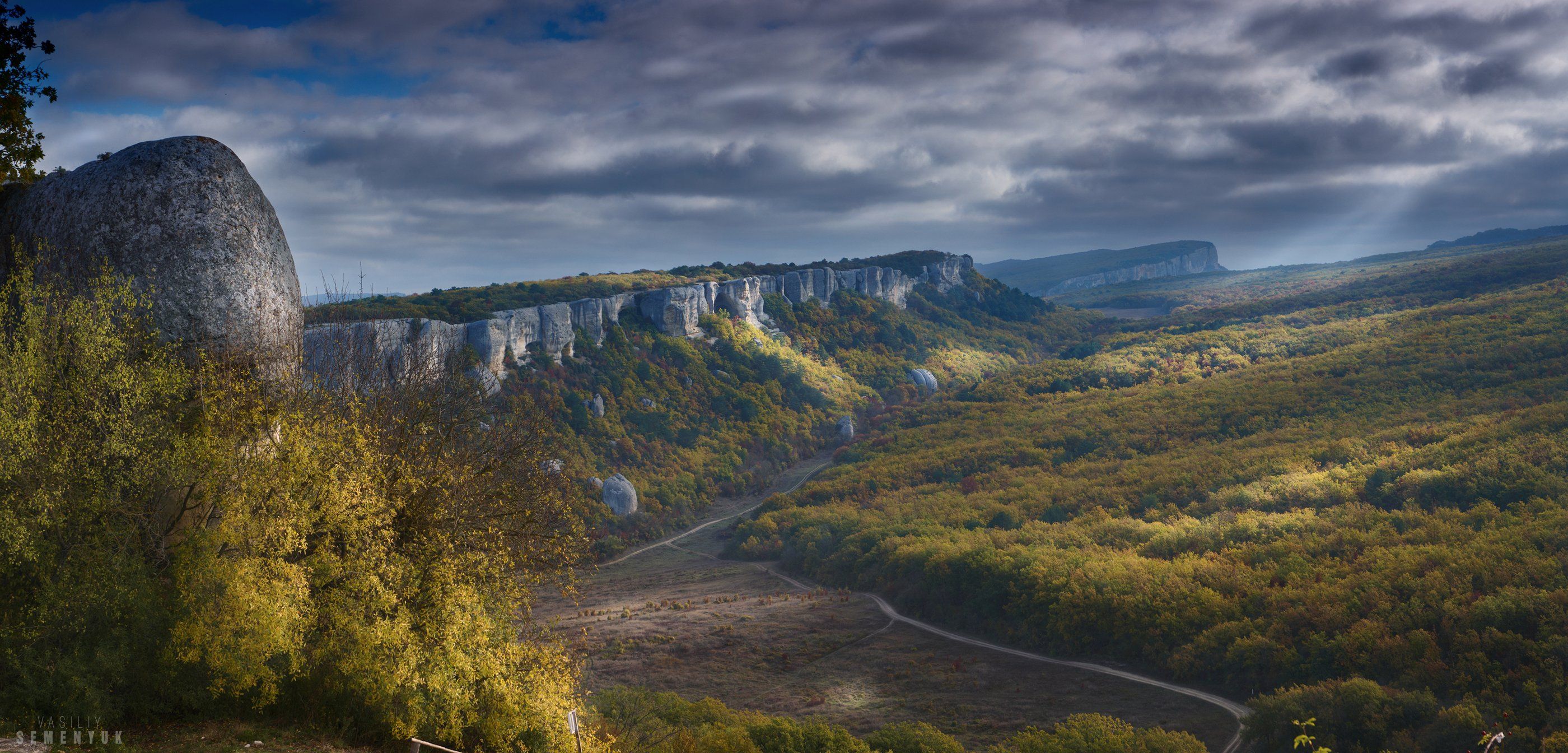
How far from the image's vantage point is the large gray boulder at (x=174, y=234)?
57.1ft

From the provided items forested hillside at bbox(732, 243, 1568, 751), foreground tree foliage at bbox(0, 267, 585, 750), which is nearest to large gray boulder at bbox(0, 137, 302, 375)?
foreground tree foliage at bbox(0, 267, 585, 750)

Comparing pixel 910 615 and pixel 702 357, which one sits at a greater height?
pixel 702 357

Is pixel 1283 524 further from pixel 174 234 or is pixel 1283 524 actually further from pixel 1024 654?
pixel 174 234

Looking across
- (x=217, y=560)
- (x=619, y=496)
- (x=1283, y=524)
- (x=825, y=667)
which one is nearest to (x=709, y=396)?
(x=619, y=496)

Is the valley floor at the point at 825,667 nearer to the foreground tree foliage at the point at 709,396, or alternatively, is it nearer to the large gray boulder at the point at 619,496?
the foreground tree foliage at the point at 709,396

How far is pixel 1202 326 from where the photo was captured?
530 feet

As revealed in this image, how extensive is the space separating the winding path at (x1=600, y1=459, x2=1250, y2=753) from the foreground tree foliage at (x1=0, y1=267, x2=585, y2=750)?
108 feet

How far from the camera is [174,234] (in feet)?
57.6

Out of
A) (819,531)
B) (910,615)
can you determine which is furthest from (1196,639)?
(819,531)

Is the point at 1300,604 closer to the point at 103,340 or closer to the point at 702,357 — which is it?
the point at 103,340

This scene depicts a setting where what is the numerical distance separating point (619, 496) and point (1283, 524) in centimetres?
→ 6188

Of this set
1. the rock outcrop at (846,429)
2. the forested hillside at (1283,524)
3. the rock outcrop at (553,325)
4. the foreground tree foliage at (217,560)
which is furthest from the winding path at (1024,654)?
the rock outcrop at (846,429)

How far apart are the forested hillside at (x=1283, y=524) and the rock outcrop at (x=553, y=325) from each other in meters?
35.9

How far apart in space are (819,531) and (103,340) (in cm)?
6269
